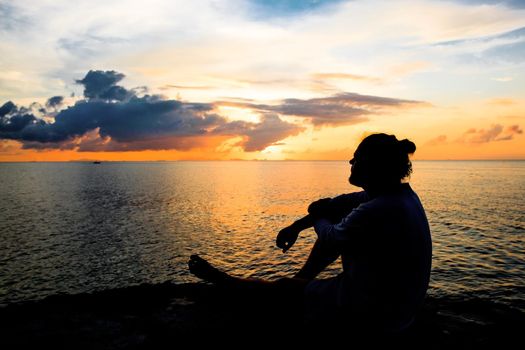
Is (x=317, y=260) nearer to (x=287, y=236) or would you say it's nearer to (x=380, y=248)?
(x=287, y=236)

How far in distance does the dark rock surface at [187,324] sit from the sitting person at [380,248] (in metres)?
0.31

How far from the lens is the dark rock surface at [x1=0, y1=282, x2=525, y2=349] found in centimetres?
490

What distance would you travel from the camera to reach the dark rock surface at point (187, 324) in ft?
16.1

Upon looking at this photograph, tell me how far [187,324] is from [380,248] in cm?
404

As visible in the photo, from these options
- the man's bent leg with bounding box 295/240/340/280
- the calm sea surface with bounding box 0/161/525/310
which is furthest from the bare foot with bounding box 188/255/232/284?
the calm sea surface with bounding box 0/161/525/310

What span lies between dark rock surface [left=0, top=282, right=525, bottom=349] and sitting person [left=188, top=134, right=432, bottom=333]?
1.01 feet

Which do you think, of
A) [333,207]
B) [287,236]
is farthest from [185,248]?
[333,207]

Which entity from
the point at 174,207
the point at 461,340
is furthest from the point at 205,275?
the point at 174,207

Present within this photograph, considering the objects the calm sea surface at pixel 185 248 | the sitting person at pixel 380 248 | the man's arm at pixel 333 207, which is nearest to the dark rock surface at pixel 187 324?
the sitting person at pixel 380 248

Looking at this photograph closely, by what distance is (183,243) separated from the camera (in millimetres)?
29641

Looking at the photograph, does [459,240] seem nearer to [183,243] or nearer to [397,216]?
[183,243]

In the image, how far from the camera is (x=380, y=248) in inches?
145

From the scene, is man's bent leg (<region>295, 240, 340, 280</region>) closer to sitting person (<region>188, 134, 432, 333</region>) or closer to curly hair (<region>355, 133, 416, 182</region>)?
sitting person (<region>188, 134, 432, 333</region>)

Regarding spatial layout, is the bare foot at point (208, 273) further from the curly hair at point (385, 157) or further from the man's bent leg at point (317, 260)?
the curly hair at point (385, 157)
